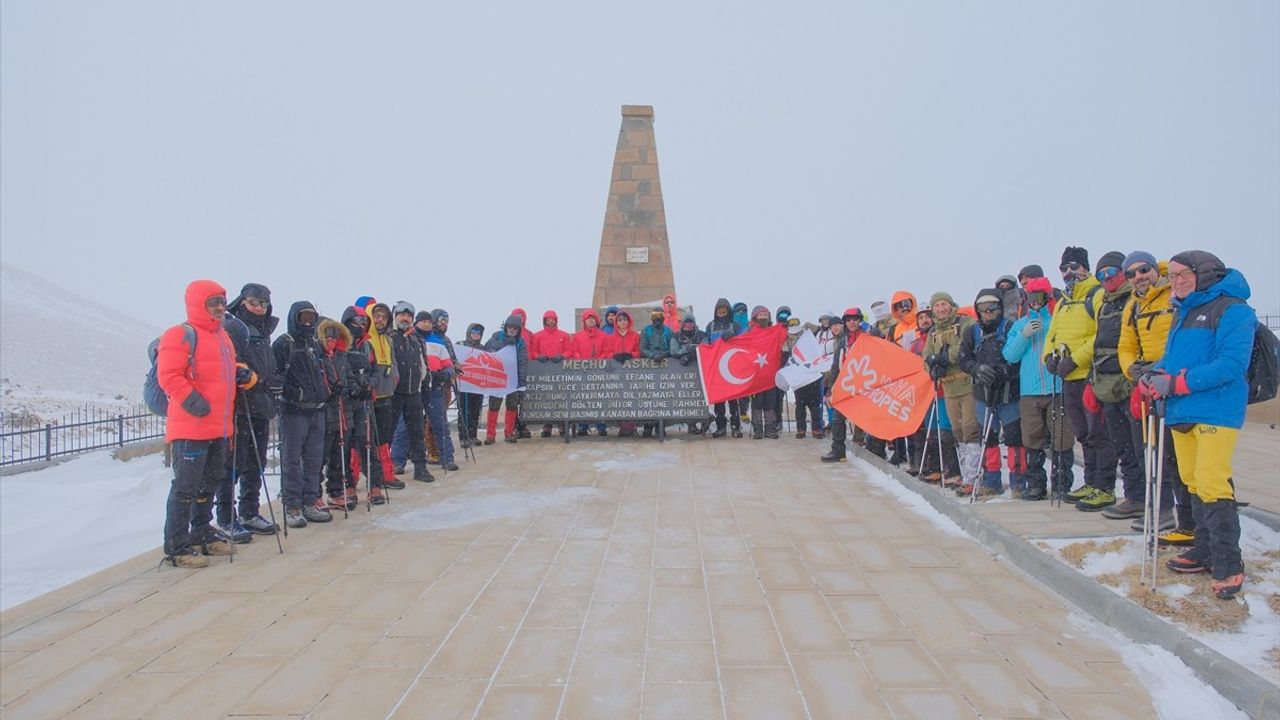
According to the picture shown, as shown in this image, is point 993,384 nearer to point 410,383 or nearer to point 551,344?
point 410,383

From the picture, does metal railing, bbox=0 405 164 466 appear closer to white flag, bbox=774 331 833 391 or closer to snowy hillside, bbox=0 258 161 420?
snowy hillside, bbox=0 258 161 420

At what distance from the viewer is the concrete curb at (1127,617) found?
2.79m

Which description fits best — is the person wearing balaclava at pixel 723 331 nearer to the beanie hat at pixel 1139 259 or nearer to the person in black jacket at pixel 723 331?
the person in black jacket at pixel 723 331

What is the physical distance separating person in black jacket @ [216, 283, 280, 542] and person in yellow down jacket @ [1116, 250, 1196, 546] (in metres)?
6.07

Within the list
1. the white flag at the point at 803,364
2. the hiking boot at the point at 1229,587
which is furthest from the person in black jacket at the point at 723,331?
the hiking boot at the point at 1229,587

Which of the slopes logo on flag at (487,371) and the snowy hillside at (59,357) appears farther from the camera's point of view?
the snowy hillside at (59,357)

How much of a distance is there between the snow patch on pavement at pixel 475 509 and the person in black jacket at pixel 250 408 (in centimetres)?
102

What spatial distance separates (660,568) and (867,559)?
4.58ft

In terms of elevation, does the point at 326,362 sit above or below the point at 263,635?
above

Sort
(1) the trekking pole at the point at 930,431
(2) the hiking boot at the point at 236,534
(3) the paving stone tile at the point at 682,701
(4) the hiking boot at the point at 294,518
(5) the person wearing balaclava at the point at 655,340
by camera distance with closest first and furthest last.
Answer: (3) the paving stone tile at the point at 682,701 → (2) the hiking boot at the point at 236,534 → (4) the hiking boot at the point at 294,518 → (1) the trekking pole at the point at 930,431 → (5) the person wearing balaclava at the point at 655,340

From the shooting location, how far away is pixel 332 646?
364 cm

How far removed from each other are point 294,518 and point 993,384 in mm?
5984

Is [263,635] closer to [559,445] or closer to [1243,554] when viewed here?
[1243,554]

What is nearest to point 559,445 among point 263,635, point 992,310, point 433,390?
point 433,390
